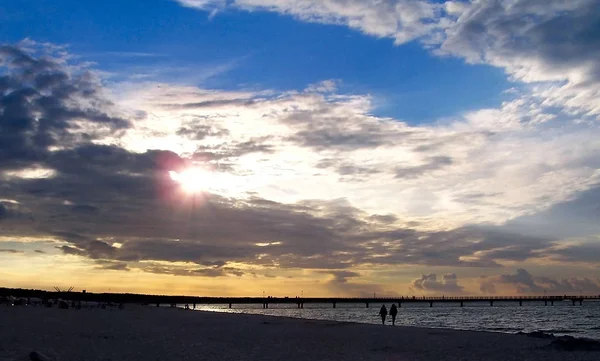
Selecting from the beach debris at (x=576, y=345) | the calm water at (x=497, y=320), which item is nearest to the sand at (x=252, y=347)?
the beach debris at (x=576, y=345)

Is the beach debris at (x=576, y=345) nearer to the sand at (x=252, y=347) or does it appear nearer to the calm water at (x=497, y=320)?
the sand at (x=252, y=347)

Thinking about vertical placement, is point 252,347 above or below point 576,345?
below

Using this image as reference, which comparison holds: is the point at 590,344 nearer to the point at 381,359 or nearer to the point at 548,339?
the point at 548,339

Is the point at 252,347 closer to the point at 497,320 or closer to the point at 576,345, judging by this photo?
the point at 576,345

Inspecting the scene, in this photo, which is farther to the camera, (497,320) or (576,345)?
(497,320)

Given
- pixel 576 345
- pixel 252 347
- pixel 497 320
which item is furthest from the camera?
pixel 497 320

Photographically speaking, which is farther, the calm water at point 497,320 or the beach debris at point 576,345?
the calm water at point 497,320

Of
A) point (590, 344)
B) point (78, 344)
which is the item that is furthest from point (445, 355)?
point (78, 344)

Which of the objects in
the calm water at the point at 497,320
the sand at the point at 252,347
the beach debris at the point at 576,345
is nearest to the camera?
the sand at the point at 252,347

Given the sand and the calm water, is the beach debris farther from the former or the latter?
the calm water

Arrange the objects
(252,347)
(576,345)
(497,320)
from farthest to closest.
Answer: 1. (497,320)
2. (576,345)
3. (252,347)

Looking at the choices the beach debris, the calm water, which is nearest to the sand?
the beach debris

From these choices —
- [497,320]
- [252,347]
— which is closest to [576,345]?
[252,347]

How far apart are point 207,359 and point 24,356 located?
247 inches
